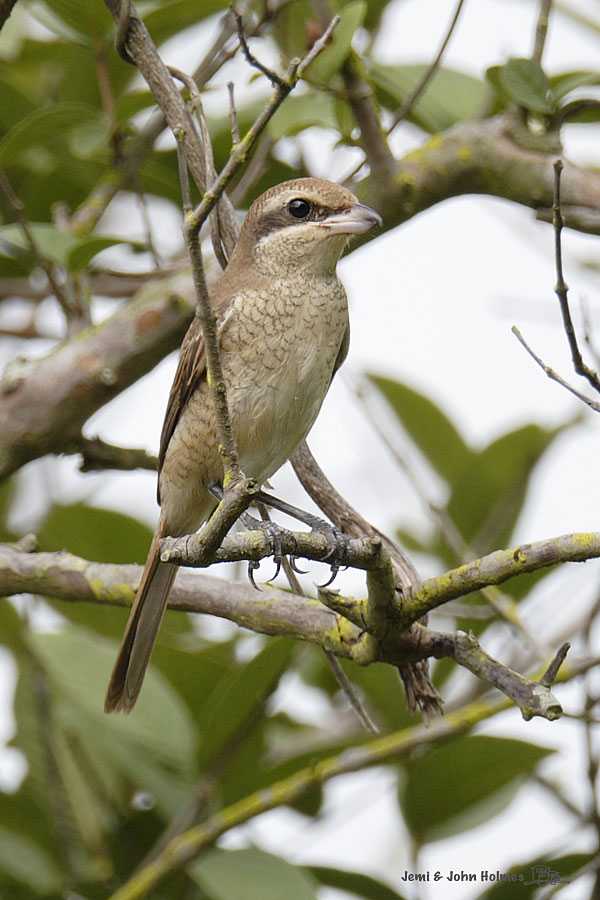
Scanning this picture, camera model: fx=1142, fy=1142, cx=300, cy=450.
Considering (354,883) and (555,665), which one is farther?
(354,883)

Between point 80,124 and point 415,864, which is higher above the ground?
point 80,124

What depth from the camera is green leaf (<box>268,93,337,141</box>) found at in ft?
9.21

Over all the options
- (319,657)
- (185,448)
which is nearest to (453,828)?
(319,657)

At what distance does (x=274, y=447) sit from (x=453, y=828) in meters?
1.12

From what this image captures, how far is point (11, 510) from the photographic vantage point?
3805mm

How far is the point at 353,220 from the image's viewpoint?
8.84ft

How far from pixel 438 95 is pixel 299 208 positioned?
0.73 m

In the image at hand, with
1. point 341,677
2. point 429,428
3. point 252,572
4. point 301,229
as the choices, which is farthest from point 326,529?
point 429,428

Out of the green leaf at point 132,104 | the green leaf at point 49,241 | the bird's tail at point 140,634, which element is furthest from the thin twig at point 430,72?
the bird's tail at point 140,634

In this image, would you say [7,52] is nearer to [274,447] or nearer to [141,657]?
[274,447]

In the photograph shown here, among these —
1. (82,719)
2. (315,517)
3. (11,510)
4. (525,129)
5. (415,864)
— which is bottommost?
(415,864)

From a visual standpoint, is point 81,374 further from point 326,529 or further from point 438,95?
point 438,95

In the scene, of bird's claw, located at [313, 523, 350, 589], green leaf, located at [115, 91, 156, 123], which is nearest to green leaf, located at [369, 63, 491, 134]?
green leaf, located at [115, 91, 156, 123]

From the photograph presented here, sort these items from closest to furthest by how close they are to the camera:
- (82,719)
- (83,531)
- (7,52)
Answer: (82,719) → (83,531) → (7,52)
